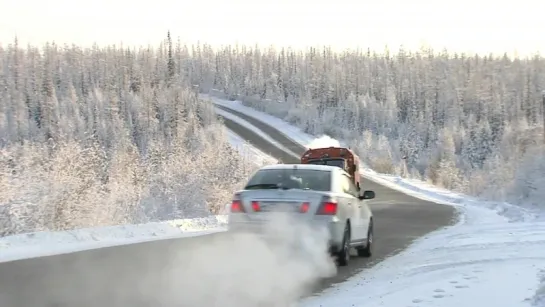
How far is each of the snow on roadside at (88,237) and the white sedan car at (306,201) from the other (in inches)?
127

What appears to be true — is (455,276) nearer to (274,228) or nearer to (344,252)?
(344,252)

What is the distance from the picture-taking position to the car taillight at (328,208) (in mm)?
11953

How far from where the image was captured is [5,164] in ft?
64.0

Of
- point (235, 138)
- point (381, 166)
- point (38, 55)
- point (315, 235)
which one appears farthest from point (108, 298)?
point (38, 55)

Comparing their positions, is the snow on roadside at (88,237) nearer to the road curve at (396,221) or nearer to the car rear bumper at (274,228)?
the car rear bumper at (274,228)

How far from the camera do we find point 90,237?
49.0 ft

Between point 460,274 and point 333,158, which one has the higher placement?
point 460,274

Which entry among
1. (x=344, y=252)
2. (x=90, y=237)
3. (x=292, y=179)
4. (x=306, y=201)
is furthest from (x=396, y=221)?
(x=306, y=201)

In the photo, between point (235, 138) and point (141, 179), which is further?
point (235, 138)

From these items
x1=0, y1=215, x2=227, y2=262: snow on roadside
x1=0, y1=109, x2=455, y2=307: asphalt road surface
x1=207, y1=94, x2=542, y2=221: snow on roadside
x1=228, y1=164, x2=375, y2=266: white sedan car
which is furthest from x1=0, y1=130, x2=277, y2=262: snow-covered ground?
x1=207, y1=94, x2=542, y2=221: snow on roadside

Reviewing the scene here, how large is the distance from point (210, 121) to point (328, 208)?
237ft

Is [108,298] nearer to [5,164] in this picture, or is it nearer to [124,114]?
[5,164]

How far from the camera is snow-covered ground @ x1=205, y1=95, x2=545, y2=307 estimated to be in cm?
827

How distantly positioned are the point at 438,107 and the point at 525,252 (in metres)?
113
